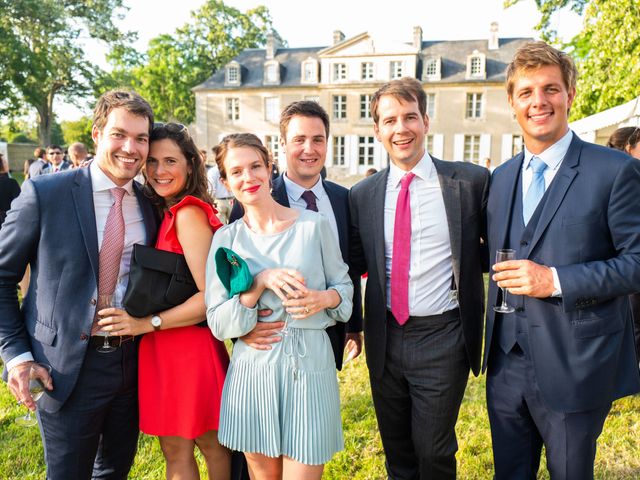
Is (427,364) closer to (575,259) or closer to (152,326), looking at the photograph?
(575,259)

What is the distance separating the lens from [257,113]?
3947 cm

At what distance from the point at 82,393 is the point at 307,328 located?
4.06ft

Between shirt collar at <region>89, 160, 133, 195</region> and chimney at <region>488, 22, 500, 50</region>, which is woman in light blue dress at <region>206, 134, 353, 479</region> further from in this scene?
chimney at <region>488, 22, 500, 50</region>

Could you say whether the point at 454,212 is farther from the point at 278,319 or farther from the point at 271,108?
the point at 271,108

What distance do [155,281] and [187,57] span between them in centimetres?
4573

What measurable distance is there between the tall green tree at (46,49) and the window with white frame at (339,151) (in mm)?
16925

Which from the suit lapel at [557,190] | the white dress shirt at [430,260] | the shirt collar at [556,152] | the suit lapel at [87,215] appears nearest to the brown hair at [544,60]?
the shirt collar at [556,152]

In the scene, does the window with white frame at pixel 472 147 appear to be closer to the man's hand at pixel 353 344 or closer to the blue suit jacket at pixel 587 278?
the man's hand at pixel 353 344

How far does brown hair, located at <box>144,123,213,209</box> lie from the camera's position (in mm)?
2746

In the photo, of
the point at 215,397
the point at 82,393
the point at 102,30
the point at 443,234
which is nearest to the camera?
the point at 82,393

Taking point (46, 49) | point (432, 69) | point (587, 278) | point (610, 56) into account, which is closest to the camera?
point (587, 278)

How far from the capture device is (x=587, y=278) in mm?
2191

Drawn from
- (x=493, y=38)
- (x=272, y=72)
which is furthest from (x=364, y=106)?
(x=493, y=38)

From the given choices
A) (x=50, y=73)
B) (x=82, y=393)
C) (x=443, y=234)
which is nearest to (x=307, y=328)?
(x=443, y=234)
